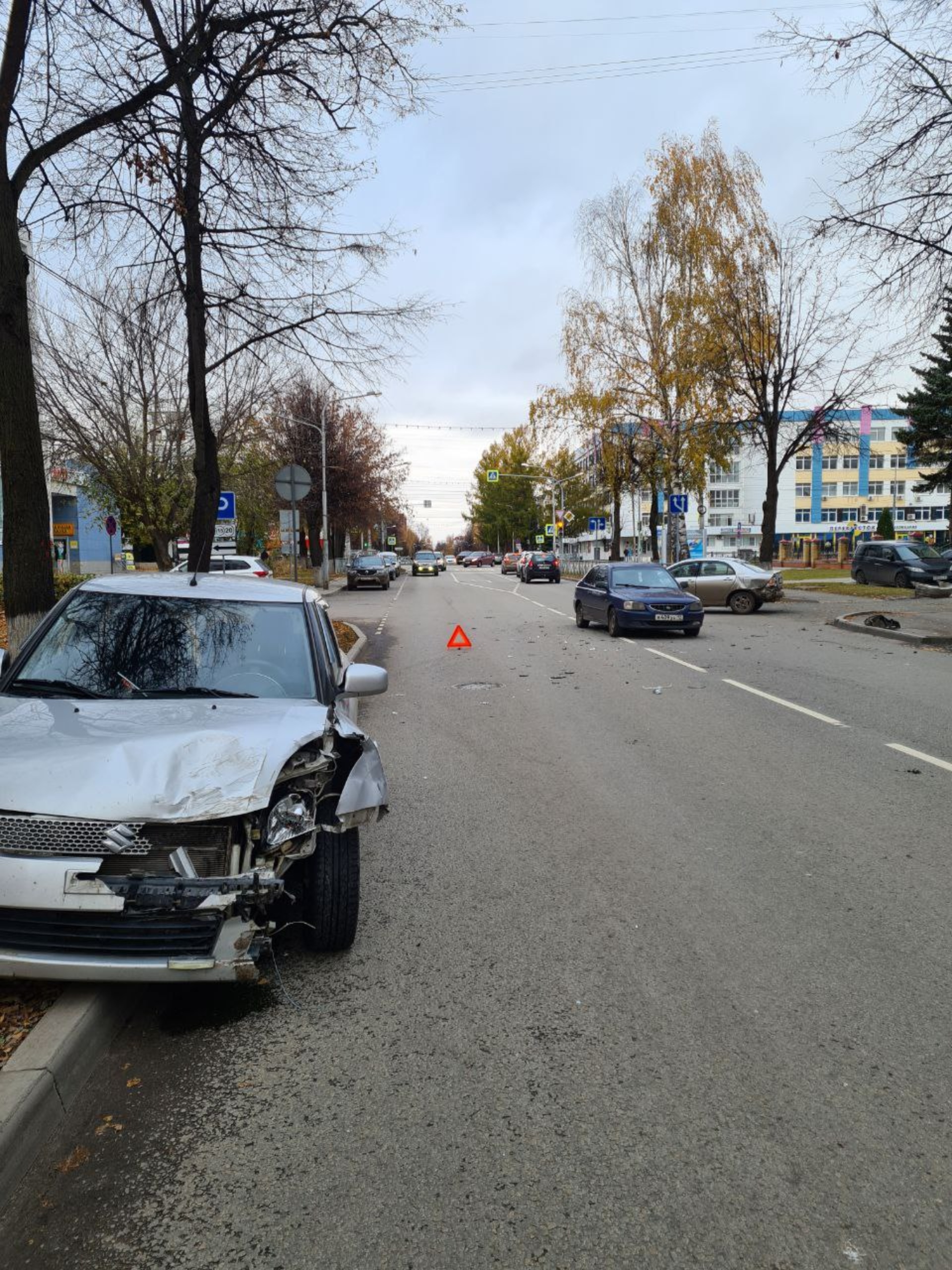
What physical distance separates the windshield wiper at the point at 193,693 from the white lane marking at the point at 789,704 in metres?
6.91

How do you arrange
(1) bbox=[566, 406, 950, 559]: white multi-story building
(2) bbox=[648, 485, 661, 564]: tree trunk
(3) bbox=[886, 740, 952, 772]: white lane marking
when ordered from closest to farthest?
1. (3) bbox=[886, 740, 952, 772]: white lane marking
2. (2) bbox=[648, 485, 661, 564]: tree trunk
3. (1) bbox=[566, 406, 950, 559]: white multi-story building

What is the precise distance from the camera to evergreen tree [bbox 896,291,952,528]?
45844 mm

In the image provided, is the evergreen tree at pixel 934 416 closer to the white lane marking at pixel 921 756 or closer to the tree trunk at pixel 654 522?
the tree trunk at pixel 654 522

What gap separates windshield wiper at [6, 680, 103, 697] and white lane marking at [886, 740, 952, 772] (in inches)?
255

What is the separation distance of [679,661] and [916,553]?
860 inches

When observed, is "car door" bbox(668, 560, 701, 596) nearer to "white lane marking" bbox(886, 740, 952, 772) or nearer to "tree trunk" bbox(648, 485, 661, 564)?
"white lane marking" bbox(886, 740, 952, 772)

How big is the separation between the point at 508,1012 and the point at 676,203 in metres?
38.8

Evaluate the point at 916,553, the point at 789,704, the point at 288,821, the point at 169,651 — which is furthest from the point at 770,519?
the point at 288,821

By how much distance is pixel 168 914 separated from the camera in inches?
124

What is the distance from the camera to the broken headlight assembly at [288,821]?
339 cm

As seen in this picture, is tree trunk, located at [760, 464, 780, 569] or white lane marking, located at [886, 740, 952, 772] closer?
white lane marking, located at [886, 740, 952, 772]

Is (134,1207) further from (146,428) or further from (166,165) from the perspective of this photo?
(146,428)

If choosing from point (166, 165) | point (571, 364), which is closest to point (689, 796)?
point (166, 165)

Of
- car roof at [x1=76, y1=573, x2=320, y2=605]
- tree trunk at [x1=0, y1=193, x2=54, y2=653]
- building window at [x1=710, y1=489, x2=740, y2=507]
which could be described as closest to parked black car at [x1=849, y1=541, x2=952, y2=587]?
tree trunk at [x1=0, y1=193, x2=54, y2=653]
